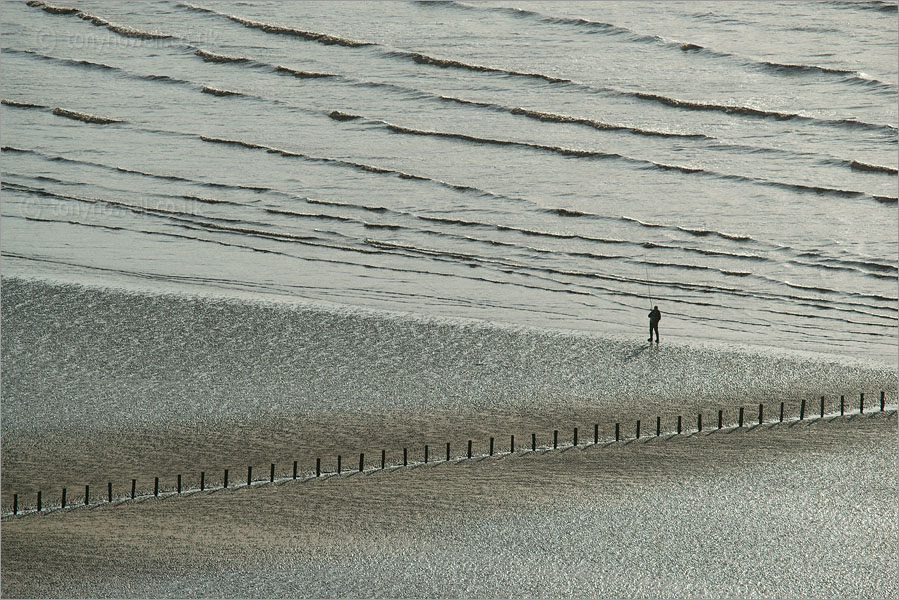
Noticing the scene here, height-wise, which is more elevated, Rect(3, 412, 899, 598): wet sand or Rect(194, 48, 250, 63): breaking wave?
Rect(194, 48, 250, 63): breaking wave

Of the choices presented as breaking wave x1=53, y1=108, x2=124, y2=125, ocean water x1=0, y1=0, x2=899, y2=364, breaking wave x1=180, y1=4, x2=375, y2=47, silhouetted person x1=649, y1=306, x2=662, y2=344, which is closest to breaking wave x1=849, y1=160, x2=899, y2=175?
ocean water x1=0, y1=0, x2=899, y2=364

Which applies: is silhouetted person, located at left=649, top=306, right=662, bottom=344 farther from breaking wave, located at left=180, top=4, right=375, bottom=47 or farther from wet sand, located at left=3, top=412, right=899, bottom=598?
breaking wave, located at left=180, top=4, right=375, bottom=47

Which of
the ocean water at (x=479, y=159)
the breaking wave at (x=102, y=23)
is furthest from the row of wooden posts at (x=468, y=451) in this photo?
the breaking wave at (x=102, y=23)

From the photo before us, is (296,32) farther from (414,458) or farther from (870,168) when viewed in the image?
(414,458)

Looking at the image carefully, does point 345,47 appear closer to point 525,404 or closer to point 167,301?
point 167,301

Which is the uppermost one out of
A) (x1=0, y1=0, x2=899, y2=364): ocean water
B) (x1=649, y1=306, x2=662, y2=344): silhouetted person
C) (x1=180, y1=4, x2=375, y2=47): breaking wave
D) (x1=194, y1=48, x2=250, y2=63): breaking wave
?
(x1=180, y1=4, x2=375, y2=47): breaking wave

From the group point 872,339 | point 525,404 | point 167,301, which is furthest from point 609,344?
point 167,301

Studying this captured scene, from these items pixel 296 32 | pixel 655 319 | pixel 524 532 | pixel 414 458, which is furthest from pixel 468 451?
pixel 296 32

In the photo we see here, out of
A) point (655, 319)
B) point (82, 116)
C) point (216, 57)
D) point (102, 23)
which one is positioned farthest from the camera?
point (102, 23)

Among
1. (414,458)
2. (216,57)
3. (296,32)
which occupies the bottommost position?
(414,458)
